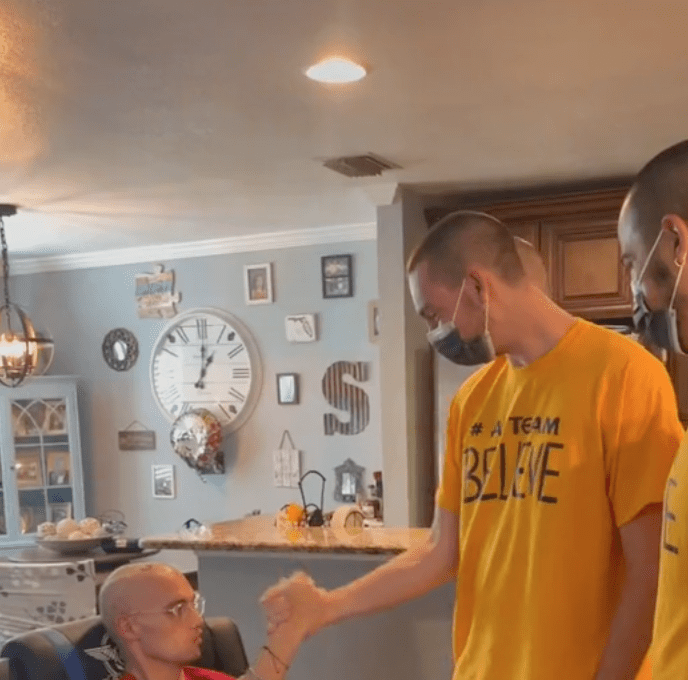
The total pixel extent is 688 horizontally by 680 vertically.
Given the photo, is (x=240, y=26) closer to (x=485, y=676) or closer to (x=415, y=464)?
(x=485, y=676)

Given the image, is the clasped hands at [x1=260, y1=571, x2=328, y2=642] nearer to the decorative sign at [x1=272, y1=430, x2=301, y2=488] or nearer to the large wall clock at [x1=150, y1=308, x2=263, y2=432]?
the decorative sign at [x1=272, y1=430, x2=301, y2=488]

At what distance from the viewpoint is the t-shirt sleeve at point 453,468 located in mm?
1580

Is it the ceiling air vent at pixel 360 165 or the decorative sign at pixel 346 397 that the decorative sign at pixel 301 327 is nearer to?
the decorative sign at pixel 346 397

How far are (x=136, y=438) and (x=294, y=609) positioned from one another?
3974 millimetres

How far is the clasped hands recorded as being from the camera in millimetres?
1601

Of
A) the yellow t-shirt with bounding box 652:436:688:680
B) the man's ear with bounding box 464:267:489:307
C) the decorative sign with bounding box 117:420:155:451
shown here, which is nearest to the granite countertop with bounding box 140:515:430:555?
the man's ear with bounding box 464:267:489:307

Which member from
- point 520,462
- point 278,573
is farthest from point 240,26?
point 278,573

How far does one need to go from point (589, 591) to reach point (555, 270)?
2485 millimetres

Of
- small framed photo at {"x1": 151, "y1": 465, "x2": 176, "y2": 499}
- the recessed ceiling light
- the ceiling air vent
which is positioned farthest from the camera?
small framed photo at {"x1": 151, "y1": 465, "x2": 176, "y2": 499}

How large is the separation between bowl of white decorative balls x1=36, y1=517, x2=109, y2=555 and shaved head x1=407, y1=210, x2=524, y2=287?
10.6ft

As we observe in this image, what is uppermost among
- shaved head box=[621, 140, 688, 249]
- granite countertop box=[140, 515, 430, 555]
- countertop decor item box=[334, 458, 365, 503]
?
shaved head box=[621, 140, 688, 249]

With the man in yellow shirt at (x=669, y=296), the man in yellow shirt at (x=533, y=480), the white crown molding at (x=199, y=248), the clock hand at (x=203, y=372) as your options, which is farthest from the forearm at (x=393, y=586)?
the clock hand at (x=203, y=372)

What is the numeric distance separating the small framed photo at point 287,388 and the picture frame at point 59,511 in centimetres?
154

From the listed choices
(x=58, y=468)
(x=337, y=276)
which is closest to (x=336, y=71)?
(x=337, y=276)
